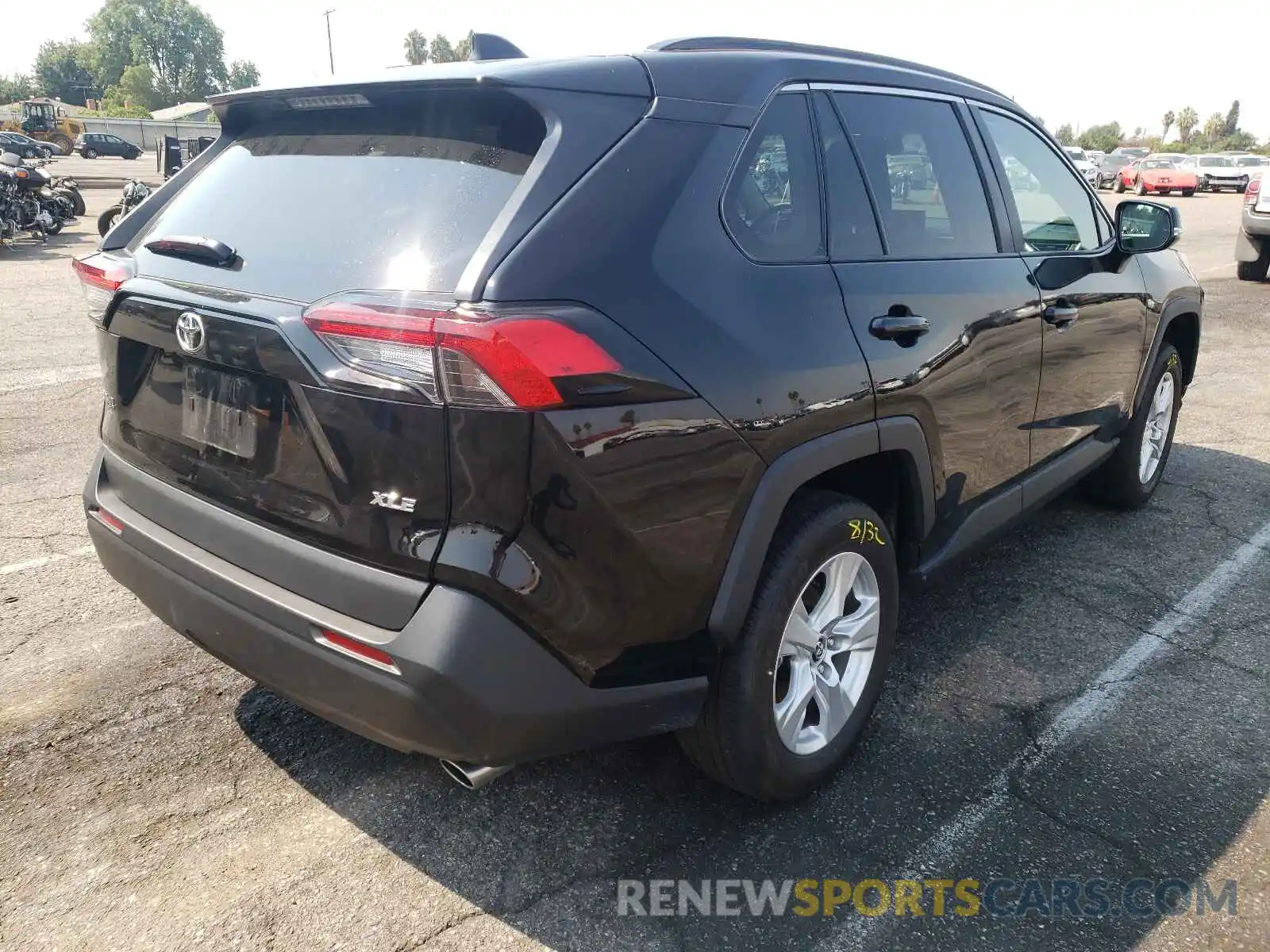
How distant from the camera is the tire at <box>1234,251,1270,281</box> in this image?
1294cm

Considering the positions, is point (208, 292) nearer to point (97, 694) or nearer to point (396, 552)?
point (396, 552)

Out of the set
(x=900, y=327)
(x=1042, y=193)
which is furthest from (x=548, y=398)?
(x=1042, y=193)

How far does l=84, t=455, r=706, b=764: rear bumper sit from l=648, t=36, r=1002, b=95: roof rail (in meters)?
1.45

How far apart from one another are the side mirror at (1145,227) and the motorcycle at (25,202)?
16032 millimetres

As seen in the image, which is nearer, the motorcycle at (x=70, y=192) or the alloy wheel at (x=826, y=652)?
the alloy wheel at (x=826, y=652)

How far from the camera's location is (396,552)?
6.25ft

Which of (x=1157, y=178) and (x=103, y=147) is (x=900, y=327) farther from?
(x=103, y=147)

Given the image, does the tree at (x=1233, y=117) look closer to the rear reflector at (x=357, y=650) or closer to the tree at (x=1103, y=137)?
the tree at (x=1103, y=137)

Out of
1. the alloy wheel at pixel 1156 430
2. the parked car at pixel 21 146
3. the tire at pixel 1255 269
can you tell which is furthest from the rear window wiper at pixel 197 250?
the parked car at pixel 21 146

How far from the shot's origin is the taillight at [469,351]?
177 cm

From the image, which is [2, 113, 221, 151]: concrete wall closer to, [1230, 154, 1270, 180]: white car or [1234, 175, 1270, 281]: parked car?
[1230, 154, 1270, 180]: white car

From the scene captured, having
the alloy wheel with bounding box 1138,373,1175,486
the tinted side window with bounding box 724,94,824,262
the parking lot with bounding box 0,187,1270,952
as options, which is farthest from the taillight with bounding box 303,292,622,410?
the alloy wheel with bounding box 1138,373,1175,486

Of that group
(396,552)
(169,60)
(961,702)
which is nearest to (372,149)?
(396,552)

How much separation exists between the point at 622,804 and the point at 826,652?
2.23 ft
